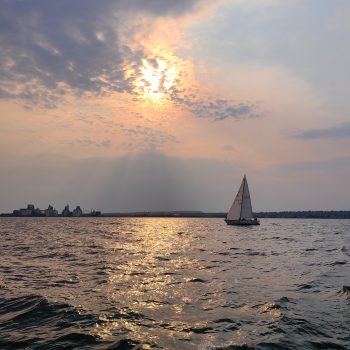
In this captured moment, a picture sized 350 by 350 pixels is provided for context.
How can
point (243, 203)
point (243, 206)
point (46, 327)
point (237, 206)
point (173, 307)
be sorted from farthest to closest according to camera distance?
point (237, 206), point (243, 203), point (243, 206), point (173, 307), point (46, 327)

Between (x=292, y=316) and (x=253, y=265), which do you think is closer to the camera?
(x=292, y=316)

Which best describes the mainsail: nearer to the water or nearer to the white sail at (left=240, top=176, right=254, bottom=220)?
the white sail at (left=240, top=176, right=254, bottom=220)

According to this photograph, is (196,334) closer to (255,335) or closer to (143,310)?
(255,335)

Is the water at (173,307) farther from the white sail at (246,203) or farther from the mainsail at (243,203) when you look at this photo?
the white sail at (246,203)

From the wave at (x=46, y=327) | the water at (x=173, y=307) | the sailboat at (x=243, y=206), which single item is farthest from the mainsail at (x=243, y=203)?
the wave at (x=46, y=327)

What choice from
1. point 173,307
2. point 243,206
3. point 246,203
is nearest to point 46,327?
point 173,307

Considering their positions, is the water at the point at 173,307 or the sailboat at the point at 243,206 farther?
the sailboat at the point at 243,206

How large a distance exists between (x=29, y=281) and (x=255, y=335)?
46.1 feet

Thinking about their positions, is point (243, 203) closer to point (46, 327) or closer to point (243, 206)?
point (243, 206)

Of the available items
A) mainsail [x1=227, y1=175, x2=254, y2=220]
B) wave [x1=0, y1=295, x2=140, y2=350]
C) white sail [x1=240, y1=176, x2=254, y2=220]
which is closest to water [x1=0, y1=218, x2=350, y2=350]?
wave [x1=0, y1=295, x2=140, y2=350]

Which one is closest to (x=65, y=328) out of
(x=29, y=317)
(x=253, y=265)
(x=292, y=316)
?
(x=29, y=317)

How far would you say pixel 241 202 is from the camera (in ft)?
Result: 344

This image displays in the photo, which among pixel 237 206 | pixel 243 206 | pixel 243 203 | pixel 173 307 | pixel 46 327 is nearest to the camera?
pixel 46 327

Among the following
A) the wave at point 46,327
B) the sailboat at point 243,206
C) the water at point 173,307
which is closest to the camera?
the wave at point 46,327
